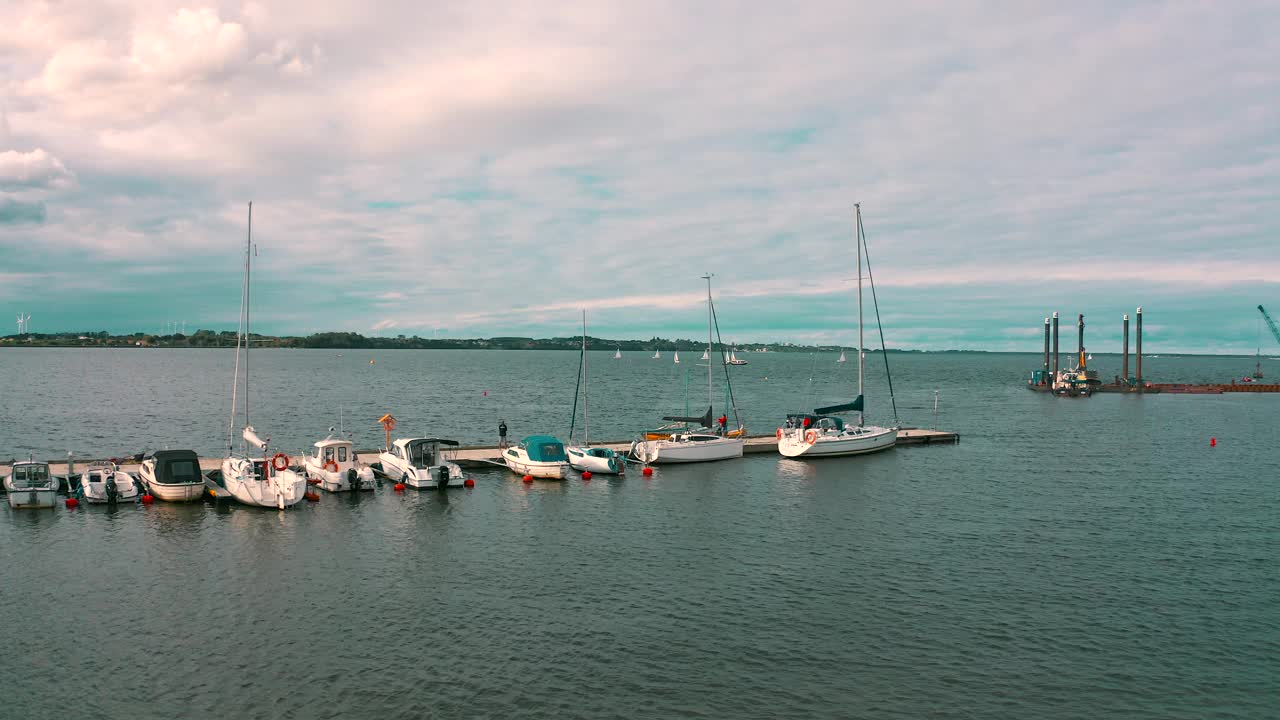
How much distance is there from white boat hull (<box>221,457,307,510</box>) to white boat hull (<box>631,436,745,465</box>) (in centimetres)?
2334

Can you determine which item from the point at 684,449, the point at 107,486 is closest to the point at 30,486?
the point at 107,486

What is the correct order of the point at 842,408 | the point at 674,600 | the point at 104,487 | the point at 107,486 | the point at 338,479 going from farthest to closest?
the point at 842,408
the point at 338,479
the point at 104,487
the point at 107,486
the point at 674,600

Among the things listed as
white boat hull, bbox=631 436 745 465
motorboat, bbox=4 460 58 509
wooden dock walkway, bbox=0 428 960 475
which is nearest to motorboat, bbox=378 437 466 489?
wooden dock walkway, bbox=0 428 960 475

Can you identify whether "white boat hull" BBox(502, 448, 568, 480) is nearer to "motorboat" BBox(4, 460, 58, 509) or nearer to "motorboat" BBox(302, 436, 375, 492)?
"motorboat" BBox(302, 436, 375, 492)

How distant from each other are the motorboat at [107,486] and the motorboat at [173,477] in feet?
2.83

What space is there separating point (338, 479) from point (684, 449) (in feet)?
77.6

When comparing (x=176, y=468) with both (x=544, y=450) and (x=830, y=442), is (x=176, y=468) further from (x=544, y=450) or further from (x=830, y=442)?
(x=830, y=442)

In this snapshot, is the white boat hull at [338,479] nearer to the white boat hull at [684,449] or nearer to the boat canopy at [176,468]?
the boat canopy at [176,468]

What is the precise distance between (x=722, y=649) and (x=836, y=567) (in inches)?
398

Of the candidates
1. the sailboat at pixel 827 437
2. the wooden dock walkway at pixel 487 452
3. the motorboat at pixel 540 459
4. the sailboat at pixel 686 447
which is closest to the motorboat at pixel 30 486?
the wooden dock walkway at pixel 487 452

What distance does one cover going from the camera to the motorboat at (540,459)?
49250 millimetres

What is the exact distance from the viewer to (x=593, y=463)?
51.6 metres

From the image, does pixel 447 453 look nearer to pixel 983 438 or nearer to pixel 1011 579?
pixel 1011 579

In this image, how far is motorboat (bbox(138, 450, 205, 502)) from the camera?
1614 inches
